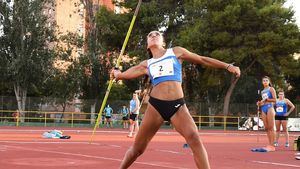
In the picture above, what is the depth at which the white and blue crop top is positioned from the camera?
289 inches

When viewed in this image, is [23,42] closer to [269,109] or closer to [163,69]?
[269,109]

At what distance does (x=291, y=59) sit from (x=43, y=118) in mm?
21516

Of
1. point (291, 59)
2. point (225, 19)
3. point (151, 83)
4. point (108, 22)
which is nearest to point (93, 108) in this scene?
point (108, 22)

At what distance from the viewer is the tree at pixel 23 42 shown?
154 ft

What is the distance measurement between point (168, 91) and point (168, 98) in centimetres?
11

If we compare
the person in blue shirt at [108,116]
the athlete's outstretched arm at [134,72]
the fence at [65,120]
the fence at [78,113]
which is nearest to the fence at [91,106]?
the fence at [78,113]

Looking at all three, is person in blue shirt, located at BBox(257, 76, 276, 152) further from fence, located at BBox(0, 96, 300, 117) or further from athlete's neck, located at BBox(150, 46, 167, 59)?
fence, located at BBox(0, 96, 300, 117)

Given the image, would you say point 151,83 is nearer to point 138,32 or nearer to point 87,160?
point 87,160

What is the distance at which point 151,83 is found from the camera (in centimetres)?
782

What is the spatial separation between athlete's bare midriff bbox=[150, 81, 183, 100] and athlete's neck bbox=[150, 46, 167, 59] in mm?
448

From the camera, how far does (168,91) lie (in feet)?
23.8

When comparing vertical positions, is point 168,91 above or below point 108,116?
above

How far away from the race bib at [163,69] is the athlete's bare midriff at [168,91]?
14 cm

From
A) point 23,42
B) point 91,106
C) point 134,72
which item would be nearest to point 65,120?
point 91,106
